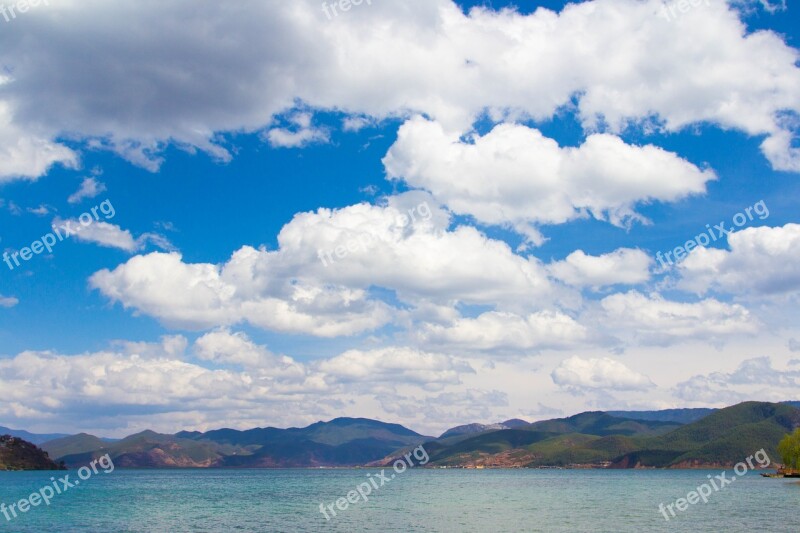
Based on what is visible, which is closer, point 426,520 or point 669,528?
point 669,528

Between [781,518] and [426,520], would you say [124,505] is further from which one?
[781,518]

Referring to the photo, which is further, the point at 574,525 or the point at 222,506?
the point at 222,506

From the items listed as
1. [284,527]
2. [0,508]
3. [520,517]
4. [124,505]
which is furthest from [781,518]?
[0,508]

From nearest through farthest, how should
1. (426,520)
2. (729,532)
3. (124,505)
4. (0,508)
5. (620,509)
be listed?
(729,532)
(426,520)
(620,509)
(0,508)
(124,505)

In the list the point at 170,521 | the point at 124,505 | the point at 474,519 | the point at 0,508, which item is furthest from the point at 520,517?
the point at 0,508

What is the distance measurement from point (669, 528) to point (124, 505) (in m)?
128

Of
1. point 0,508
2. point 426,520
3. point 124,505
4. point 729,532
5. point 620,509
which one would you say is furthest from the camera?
point 124,505

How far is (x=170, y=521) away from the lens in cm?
11694

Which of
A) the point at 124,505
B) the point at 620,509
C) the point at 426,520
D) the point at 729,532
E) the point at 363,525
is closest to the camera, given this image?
the point at 729,532

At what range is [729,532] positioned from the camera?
3565 inches

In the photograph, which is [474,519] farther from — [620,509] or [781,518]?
[781,518]

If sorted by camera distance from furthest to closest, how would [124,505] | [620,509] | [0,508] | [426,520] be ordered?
1. [124,505]
2. [0,508]
3. [620,509]
4. [426,520]

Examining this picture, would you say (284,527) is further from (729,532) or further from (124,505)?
(124,505)

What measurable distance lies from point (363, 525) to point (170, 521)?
38.6 meters
